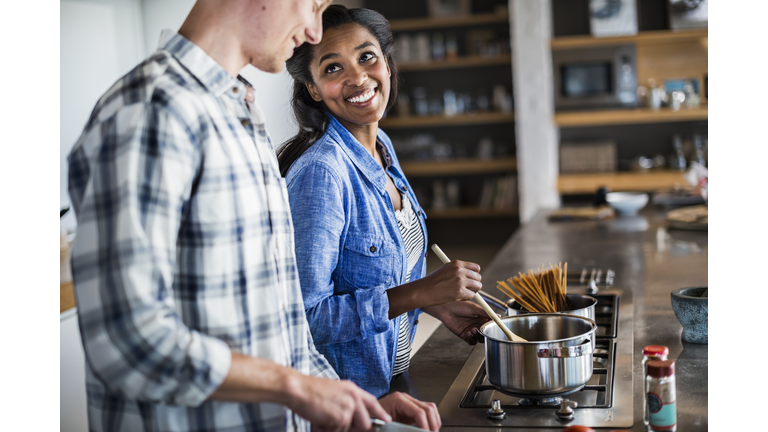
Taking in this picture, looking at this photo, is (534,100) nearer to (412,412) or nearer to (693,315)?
(693,315)

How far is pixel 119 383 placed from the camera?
0.81m

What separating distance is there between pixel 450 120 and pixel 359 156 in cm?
525

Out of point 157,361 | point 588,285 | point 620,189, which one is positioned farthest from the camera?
point 620,189

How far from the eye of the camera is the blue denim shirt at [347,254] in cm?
132

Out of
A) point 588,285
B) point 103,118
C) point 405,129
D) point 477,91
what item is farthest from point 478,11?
point 103,118

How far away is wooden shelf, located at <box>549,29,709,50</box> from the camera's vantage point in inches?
209

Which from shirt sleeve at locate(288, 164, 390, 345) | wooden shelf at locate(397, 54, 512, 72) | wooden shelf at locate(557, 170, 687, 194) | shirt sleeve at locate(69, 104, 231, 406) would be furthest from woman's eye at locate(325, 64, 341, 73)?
wooden shelf at locate(397, 54, 512, 72)

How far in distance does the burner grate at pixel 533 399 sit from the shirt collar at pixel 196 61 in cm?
70

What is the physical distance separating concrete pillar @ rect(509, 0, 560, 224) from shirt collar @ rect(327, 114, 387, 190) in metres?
4.17

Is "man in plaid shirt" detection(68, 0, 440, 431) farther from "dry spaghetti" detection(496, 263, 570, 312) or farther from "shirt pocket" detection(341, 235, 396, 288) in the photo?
"dry spaghetti" detection(496, 263, 570, 312)

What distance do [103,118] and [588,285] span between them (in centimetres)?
168

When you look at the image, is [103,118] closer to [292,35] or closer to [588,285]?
[292,35]

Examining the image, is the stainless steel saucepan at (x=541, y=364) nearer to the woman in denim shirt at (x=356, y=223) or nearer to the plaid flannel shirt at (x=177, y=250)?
the woman in denim shirt at (x=356, y=223)

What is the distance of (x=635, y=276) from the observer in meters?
2.28
